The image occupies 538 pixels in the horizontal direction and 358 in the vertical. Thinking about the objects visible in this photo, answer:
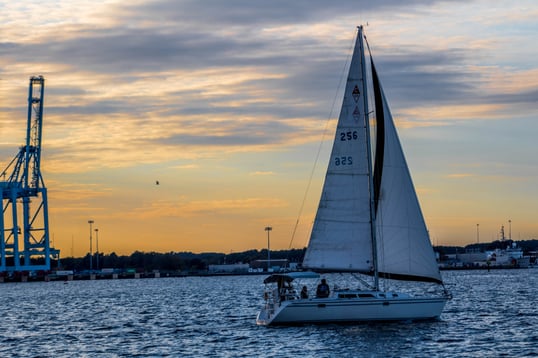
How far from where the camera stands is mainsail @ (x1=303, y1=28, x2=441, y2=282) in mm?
40750

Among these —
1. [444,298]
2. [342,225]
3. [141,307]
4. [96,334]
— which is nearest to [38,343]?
[96,334]

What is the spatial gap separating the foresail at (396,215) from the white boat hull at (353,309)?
3.87 feet

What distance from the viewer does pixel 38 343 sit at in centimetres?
4241

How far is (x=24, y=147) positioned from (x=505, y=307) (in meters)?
99.0

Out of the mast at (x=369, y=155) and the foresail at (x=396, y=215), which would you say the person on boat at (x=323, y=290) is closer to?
the mast at (x=369, y=155)

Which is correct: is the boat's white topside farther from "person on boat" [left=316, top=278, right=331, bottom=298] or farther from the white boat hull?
"person on boat" [left=316, top=278, right=331, bottom=298]

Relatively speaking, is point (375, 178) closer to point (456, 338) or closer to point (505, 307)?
point (456, 338)

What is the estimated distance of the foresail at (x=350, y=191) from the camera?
1604 inches

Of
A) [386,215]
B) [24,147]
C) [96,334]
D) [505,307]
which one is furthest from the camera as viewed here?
[24,147]

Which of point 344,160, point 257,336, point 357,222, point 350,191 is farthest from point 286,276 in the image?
point 344,160

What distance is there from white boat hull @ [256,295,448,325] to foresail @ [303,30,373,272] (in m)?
1.50

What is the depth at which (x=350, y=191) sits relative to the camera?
1606 inches

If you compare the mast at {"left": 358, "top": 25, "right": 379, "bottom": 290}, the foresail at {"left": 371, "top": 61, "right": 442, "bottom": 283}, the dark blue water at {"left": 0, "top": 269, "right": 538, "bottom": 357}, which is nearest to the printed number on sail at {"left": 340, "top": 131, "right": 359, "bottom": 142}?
the mast at {"left": 358, "top": 25, "right": 379, "bottom": 290}

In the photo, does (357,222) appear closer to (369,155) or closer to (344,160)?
(344,160)
